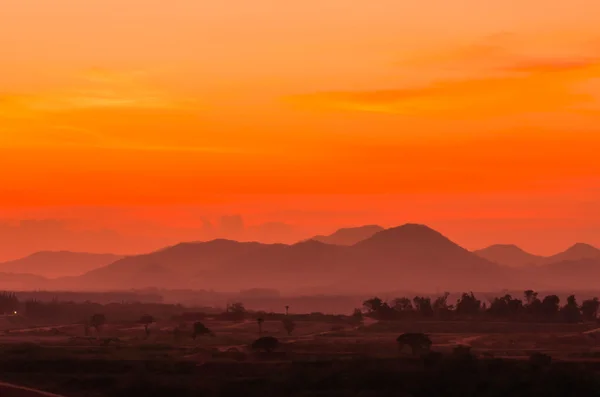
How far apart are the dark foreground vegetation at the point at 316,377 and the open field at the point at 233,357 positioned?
0.47 ft

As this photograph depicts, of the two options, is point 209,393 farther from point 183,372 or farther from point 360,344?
point 360,344

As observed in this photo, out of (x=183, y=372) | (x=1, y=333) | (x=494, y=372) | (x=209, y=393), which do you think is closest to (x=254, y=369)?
(x=183, y=372)

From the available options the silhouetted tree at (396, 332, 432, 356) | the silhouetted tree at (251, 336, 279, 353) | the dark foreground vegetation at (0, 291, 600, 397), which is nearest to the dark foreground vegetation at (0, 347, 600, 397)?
the dark foreground vegetation at (0, 291, 600, 397)

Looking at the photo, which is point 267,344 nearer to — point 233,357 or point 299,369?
point 233,357

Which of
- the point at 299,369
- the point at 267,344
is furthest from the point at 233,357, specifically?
the point at 299,369

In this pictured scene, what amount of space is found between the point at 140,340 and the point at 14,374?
52.1 meters

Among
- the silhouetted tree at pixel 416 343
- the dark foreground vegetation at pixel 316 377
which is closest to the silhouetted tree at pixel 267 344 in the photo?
the dark foreground vegetation at pixel 316 377

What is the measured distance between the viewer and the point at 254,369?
4663 inches

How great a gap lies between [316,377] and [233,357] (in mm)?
25568

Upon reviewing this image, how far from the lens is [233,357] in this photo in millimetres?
133875

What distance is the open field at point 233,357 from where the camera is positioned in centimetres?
10900

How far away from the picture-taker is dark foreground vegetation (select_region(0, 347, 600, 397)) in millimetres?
104625

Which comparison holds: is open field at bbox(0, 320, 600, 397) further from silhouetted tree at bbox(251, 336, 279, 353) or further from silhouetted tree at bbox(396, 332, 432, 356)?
silhouetted tree at bbox(396, 332, 432, 356)

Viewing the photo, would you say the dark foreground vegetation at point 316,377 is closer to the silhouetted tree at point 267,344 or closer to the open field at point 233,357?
the open field at point 233,357
